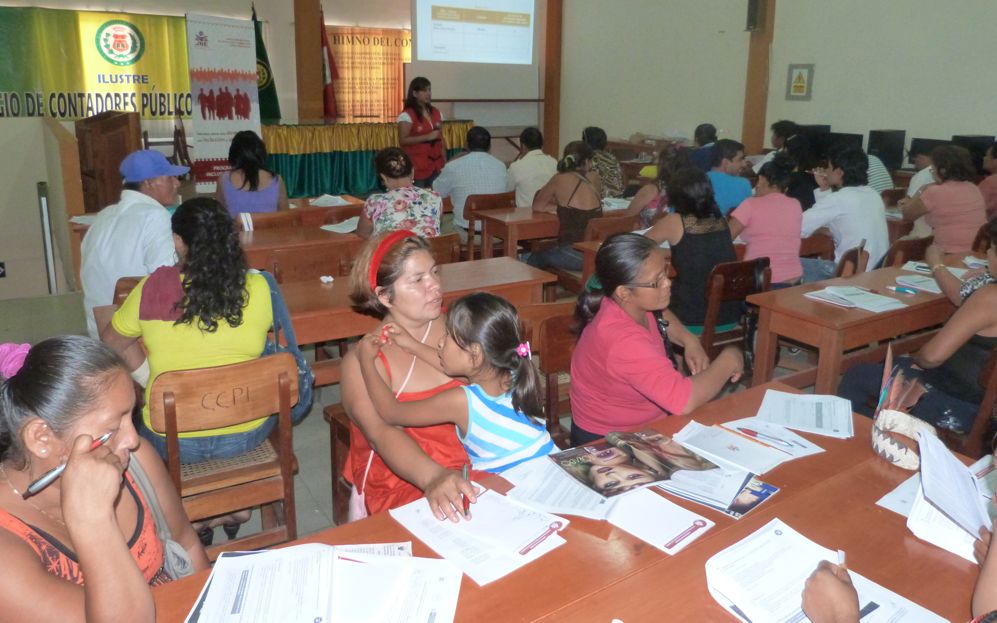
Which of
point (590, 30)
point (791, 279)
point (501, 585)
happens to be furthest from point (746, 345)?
point (590, 30)

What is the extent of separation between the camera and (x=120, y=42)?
9.89 metres

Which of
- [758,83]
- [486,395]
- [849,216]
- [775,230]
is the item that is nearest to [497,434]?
[486,395]

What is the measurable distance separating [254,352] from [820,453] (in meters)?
1.73

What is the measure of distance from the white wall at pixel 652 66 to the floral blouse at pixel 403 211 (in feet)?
19.1

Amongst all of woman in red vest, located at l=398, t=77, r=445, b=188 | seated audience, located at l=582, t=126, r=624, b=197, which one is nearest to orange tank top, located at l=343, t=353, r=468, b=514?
seated audience, located at l=582, t=126, r=624, b=197

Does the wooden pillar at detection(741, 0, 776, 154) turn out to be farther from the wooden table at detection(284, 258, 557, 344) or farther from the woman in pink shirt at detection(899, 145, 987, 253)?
the wooden table at detection(284, 258, 557, 344)

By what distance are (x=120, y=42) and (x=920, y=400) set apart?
10.4 meters

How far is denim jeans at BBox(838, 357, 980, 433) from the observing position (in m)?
2.70

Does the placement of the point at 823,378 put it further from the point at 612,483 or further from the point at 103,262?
the point at 103,262

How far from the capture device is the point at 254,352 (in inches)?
97.4

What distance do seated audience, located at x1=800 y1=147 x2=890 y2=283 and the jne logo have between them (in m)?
9.10

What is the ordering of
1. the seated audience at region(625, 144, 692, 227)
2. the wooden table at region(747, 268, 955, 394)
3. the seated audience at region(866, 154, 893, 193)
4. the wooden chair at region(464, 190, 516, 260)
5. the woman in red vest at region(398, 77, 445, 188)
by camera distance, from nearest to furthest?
the wooden table at region(747, 268, 955, 394) < the seated audience at region(625, 144, 692, 227) < the wooden chair at region(464, 190, 516, 260) < the seated audience at region(866, 154, 893, 193) < the woman in red vest at region(398, 77, 445, 188)

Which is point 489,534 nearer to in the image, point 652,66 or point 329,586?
point 329,586

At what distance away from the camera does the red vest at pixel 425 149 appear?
7.68 m
